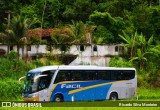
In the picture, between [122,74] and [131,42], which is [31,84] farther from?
[131,42]

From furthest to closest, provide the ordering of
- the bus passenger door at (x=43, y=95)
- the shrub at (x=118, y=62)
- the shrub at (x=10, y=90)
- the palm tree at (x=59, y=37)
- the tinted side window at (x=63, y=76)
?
the palm tree at (x=59, y=37), the shrub at (x=118, y=62), the shrub at (x=10, y=90), the tinted side window at (x=63, y=76), the bus passenger door at (x=43, y=95)

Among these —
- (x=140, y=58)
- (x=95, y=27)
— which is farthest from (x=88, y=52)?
(x=140, y=58)

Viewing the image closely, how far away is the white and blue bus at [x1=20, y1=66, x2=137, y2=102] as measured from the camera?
2614cm

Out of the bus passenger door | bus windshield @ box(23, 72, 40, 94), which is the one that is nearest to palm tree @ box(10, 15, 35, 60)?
bus windshield @ box(23, 72, 40, 94)

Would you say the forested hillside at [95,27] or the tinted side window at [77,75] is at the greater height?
the forested hillside at [95,27]

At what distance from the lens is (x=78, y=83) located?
90.8 ft

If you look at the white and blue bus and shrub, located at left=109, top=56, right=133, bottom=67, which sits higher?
shrub, located at left=109, top=56, right=133, bottom=67

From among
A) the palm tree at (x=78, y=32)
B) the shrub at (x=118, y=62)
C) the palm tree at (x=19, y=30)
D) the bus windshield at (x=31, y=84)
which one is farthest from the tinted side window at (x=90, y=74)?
the palm tree at (x=78, y=32)

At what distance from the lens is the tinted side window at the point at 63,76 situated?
1052 inches

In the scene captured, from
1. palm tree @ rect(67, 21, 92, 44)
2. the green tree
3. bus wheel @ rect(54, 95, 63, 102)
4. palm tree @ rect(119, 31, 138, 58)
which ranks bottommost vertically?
bus wheel @ rect(54, 95, 63, 102)

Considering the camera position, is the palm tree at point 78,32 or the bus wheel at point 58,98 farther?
the palm tree at point 78,32

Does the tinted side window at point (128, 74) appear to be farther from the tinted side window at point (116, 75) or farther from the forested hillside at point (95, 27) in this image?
the forested hillside at point (95, 27)

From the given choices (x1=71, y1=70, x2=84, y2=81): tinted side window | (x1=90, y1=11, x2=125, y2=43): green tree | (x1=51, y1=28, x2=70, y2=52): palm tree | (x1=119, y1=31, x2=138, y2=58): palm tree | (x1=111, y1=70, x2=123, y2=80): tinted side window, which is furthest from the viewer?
(x1=90, y1=11, x2=125, y2=43): green tree

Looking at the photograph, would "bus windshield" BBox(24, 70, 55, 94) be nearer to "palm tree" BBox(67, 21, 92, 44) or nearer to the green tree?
"palm tree" BBox(67, 21, 92, 44)
